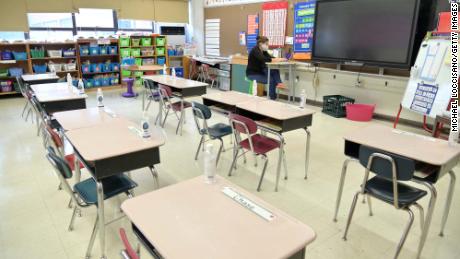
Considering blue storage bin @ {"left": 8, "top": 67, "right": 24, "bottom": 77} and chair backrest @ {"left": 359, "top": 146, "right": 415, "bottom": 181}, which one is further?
blue storage bin @ {"left": 8, "top": 67, "right": 24, "bottom": 77}

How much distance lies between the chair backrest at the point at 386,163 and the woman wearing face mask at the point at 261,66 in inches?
186

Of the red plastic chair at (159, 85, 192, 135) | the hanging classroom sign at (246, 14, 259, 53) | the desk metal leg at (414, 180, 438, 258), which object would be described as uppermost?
the hanging classroom sign at (246, 14, 259, 53)

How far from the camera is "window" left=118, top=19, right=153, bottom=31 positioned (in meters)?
9.23

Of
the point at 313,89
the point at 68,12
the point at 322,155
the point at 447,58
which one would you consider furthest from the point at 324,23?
the point at 68,12

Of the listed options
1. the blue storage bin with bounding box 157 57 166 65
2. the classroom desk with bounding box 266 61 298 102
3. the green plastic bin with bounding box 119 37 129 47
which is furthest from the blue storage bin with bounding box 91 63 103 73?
the classroom desk with bounding box 266 61 298 102

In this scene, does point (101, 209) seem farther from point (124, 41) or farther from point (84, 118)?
point (124, 41)

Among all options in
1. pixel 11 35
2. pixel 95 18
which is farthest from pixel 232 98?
pixel 11 35

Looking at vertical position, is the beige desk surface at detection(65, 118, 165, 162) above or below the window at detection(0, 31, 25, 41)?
below

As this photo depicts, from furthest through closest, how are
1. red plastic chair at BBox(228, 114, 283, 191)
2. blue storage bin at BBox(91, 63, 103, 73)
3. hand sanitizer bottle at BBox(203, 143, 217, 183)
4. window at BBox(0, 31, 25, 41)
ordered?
blue storage bin at BBox(91, 63, 103, 73) < window at BBox(0, 31, 25, 41) < red plastic chair at BBox(228, 114, 283, 191) < hand sanitizer bottle at BBox(203, 143, 217, 183)

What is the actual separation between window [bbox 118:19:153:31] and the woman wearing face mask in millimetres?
4590

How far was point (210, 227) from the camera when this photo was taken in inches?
52.7

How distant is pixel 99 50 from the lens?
27.2ft

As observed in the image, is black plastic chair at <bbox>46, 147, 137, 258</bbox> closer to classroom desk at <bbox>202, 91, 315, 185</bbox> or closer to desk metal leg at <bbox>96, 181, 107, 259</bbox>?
desk metal leg at <bbox>96, 181, 107, 259</bbox>

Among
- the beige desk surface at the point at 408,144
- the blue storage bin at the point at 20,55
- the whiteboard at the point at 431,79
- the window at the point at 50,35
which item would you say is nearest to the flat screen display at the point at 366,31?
the whiteboard at the point at 431,79
